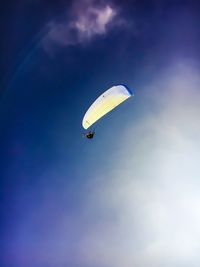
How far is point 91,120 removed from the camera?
70250 mm

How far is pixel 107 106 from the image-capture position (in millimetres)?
67562

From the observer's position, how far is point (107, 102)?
6656 centimetres

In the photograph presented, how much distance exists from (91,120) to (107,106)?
13.8ft

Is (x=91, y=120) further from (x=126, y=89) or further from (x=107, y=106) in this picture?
(x=126, y=89)

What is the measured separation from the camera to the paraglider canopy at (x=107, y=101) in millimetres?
63719

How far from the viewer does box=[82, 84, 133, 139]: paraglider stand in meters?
63.7

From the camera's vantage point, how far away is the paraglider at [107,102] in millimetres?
63744

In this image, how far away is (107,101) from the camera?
218 feet

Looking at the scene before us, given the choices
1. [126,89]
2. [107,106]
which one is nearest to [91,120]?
[107,106]

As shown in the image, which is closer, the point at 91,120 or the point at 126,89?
the point at 126,89

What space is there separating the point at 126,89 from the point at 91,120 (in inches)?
390

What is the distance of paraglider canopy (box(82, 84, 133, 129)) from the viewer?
6372 cm

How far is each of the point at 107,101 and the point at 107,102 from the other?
233mm

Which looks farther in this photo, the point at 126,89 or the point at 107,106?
the point at 107,106
